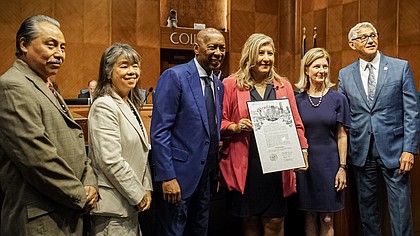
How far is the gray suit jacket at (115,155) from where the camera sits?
181 cm

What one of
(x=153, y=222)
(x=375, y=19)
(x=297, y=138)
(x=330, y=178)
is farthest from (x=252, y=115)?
(x=375, y=19)

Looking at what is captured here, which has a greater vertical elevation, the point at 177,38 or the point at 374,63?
the point at 177,38

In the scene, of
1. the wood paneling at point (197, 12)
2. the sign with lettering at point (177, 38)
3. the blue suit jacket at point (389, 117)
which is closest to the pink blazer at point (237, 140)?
the blue suit jacket at point (389, 117)

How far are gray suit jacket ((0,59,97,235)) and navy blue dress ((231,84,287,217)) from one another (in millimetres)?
985

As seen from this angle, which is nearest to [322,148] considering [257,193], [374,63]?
[257,193]

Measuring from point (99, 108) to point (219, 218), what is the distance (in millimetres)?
1346

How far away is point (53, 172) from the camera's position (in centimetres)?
155

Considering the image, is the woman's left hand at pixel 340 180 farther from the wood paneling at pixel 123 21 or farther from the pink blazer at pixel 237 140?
the wood paneling at pixel 123 21

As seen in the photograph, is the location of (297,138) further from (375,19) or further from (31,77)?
(375,19)

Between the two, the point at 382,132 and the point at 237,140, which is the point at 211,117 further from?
the point at 382,132

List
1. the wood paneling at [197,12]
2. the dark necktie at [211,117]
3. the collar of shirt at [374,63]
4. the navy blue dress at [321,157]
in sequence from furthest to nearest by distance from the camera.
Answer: the wood paneling at [197,12] → the collar of shirt at [374,63] → the navy blue dress at [321,157] → the dark necktie at [211,117]

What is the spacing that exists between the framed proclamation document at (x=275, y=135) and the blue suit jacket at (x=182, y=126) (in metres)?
0.31

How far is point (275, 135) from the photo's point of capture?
2.27 metres

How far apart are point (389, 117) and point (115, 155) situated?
1821 mm
